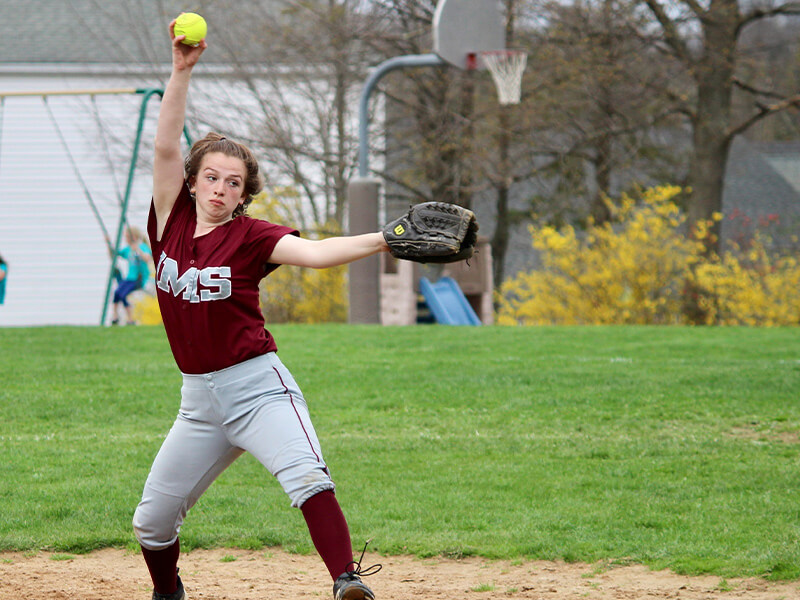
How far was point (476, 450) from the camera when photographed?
23.4ft

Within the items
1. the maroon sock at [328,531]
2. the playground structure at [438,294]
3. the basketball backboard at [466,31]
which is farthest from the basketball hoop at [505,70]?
the maroon sock at [328,531]

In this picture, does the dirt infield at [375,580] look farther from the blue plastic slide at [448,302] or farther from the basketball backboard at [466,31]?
the blue plastic slide at [448,302]

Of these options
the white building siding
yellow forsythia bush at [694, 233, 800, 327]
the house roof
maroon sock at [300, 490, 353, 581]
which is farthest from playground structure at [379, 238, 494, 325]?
maroon sock at [300, 490, 353, 581]

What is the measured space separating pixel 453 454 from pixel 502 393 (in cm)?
185

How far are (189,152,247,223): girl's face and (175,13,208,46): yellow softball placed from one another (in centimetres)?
42

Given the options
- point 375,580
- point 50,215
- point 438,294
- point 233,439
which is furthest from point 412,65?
point 50,215

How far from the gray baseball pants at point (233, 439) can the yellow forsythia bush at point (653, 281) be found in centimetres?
1313

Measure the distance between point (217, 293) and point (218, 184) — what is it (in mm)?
414

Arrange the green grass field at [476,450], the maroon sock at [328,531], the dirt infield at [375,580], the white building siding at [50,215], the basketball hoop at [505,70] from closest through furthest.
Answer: the maroon sock at [328,531] < the dirt infield at [375,580] < the green grass field at [476,450] < the basketball hoop at [505,70] < the white building siding at [50,215]

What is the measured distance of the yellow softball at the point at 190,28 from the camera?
3.69 m

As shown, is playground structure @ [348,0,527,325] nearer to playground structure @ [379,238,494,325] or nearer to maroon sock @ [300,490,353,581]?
playground structure @ [379,238,494,325]

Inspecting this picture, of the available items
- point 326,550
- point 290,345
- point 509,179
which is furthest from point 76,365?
point 509,179

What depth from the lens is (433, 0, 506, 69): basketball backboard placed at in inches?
612

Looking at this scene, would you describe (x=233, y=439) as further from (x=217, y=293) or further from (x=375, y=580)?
(x=375, y=580)
